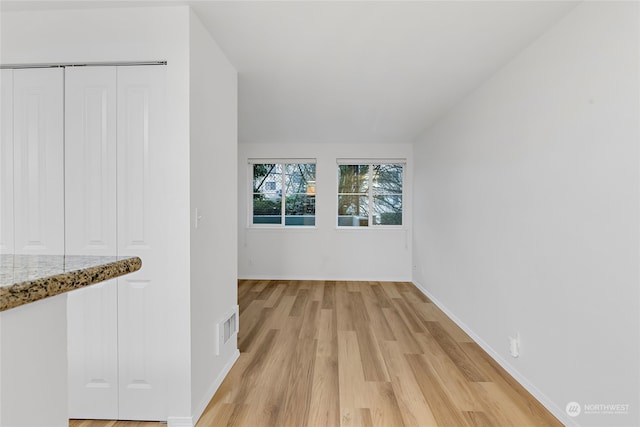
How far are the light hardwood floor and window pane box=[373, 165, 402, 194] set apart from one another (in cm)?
235

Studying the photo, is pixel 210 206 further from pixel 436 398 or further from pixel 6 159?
pixel 436 398

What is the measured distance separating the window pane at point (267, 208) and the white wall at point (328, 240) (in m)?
0.18

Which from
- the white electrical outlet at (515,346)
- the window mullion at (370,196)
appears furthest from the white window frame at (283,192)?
the white electrical outlet at (515,346)

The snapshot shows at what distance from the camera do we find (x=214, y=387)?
2152 millimetres

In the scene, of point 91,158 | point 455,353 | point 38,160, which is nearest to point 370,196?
point 455,353

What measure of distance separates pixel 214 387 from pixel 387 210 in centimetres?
417

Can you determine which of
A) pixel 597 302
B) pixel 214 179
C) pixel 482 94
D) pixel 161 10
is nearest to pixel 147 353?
pixel 214 179

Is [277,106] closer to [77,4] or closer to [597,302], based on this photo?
[77,4]

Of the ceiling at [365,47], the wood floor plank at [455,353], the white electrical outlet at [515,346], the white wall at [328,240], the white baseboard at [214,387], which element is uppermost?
the ceiling at [365,47]

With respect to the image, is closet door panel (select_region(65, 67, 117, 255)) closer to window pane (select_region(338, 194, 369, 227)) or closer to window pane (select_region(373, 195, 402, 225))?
window pane (select_region(338, 194, 369, 227))

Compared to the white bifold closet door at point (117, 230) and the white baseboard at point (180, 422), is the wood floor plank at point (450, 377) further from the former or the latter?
the white bifold closet door at point (117, 230)

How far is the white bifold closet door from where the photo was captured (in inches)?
72.7

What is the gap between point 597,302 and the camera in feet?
5.42

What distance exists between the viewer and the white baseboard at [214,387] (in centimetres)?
188
